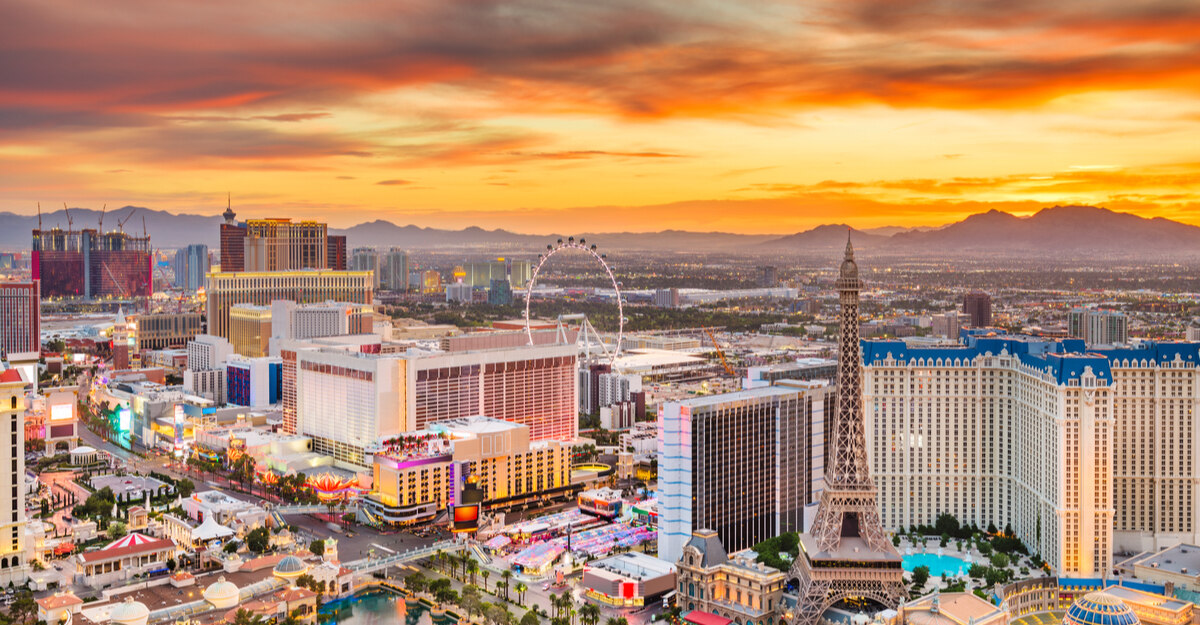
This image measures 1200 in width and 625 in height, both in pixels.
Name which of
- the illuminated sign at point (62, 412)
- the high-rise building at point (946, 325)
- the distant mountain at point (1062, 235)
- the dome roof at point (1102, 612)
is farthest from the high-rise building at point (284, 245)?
the dome roof at point (1102, 612)

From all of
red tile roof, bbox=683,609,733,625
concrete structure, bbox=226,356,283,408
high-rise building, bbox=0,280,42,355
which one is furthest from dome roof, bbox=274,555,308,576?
high-rise building, bbox=0,280,42,355

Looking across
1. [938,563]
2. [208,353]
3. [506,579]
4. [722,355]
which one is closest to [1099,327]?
[722,355]

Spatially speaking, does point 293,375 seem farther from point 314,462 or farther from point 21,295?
point 21,295

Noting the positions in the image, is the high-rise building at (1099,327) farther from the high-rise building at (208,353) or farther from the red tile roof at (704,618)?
the high-rise building at (208,353)

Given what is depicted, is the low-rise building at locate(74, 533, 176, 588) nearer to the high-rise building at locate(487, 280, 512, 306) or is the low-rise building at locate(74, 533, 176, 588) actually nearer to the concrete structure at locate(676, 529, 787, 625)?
the concrete structure at locate(676, 529, 787, 625)

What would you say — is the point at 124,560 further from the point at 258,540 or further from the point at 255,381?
the point at 255,381
